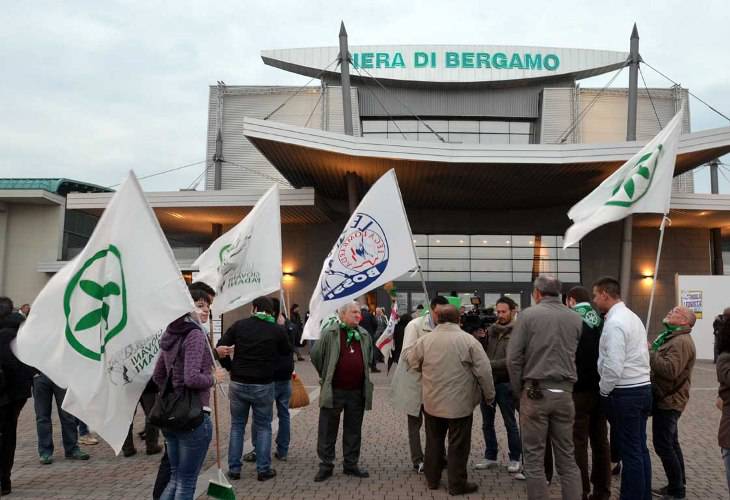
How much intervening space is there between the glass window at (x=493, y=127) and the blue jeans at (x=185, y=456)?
94.4 ft

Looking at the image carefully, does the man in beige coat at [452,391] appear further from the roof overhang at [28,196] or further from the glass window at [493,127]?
the roof overhang at [28,196]

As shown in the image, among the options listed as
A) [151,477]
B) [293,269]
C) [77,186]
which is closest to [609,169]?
[293,269]

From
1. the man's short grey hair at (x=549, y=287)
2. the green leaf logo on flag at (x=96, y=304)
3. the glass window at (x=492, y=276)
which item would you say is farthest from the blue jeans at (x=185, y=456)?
the glass window at (x=492, y=276)

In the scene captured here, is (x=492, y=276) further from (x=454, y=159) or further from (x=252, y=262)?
(x=252, y=262)

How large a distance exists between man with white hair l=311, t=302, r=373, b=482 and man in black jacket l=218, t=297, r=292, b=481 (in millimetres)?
534

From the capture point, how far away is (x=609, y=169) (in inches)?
773

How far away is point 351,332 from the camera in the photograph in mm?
6703

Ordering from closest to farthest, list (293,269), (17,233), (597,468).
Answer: (597,468) → (293,269) → (17,233)

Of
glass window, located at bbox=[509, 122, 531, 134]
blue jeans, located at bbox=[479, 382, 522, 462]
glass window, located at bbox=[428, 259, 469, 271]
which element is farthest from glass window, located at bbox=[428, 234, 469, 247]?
blue jeans, located at bbox=[479, 382, 522, 462]

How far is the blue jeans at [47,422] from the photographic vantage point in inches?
281

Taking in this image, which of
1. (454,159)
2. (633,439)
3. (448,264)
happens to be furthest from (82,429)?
(448,264)

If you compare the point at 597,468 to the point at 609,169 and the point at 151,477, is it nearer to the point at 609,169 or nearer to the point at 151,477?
the point at 151,477

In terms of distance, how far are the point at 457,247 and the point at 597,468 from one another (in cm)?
1985

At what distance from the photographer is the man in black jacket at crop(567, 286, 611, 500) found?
5.51 metres
